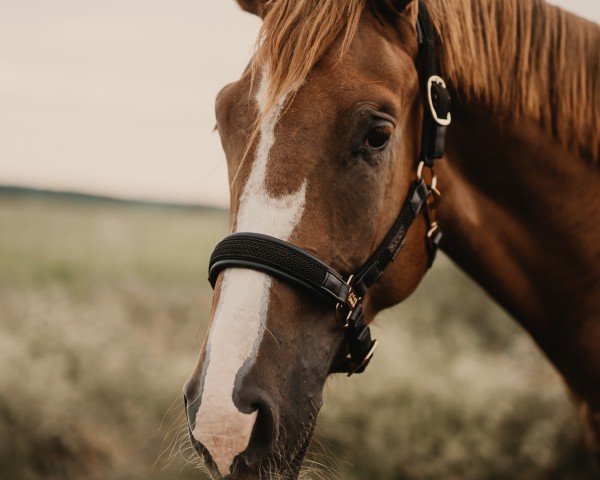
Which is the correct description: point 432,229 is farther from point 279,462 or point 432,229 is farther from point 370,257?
point 279,462

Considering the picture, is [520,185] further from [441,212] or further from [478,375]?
[478,375]

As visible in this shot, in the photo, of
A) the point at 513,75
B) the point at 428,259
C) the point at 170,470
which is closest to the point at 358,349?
the point at 428,259

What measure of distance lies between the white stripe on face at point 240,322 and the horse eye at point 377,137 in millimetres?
306

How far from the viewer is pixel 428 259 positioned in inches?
97.1

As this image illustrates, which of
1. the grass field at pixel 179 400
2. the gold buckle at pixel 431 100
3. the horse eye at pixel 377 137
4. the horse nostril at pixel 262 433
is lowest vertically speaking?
the grass field at pixel 179 400

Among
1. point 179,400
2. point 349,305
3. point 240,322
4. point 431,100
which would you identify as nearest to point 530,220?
point 431,100

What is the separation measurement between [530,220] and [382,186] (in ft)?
3.03

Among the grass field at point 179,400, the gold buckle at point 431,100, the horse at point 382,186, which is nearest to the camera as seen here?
the horse at point 382,186

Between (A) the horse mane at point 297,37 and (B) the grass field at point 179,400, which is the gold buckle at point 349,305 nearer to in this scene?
(A) the horse mane at point 297,37

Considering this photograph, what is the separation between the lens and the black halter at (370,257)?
181 cm

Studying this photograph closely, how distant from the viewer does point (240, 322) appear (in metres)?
1.72

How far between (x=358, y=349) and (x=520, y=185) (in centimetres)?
111

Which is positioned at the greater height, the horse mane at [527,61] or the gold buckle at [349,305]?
the horse mane at [527,61]

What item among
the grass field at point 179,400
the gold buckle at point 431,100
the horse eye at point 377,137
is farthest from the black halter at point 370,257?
the grass field at point 179,400
